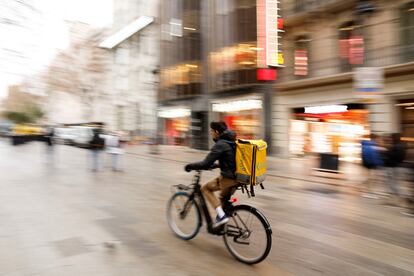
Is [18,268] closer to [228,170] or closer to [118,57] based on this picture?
[228,170]

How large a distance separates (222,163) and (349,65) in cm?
1390

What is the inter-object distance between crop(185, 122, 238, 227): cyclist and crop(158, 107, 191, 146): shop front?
2266cm

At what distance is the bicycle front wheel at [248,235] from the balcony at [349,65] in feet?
40.2

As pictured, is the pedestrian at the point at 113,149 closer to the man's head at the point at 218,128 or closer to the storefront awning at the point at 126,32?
the man's head at the point at 218,128

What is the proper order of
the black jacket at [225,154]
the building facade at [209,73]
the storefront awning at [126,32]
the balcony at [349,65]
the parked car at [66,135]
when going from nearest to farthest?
the black jacket at [225,154] < the balcony at [349,65] < the building facade at [209,73] < the parked car at [66,135] < the storefront awning at [126,32]

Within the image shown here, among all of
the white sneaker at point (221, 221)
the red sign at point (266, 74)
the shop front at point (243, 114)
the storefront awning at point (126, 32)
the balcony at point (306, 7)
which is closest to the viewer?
the white sneaker at point (221, 221)

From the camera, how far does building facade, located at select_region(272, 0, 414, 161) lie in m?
14.6

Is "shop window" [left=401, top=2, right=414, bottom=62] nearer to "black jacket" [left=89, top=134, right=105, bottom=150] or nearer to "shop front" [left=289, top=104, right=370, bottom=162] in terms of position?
"shop front" [left=289, top=104, right=370, bottom=162]

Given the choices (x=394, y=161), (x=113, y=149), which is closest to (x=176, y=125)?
(x=113, y=149)

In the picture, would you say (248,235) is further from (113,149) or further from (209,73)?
(209,73)

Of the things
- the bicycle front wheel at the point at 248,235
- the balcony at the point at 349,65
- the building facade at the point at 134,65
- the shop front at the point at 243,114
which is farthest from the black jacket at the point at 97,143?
the building facade at the point at 134,65

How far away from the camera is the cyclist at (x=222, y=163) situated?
457 centimetres

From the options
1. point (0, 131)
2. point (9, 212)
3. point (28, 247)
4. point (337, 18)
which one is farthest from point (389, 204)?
point (0, 131)

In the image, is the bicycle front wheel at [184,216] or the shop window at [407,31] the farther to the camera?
the shop window at [407,31]
